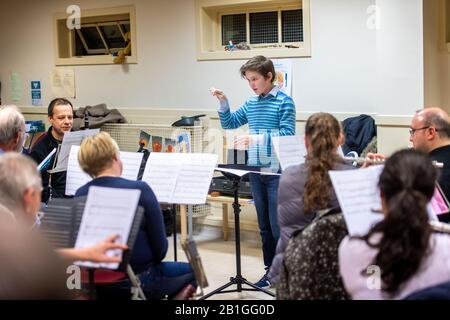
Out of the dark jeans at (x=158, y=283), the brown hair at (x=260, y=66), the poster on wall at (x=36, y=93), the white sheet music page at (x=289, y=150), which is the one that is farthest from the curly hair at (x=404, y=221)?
the poster on wall at (x=36, y=93)

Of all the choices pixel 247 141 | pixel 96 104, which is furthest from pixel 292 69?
pixel 96 104

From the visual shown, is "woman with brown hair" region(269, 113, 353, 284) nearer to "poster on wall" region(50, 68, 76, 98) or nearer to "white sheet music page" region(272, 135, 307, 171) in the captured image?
"white sheet music page" region(272, 135, 307, 171)

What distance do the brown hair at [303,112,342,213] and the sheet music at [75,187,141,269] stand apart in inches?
32.7

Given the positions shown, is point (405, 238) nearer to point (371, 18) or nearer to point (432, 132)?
point (432, 132)

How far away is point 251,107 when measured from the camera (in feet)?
13.4

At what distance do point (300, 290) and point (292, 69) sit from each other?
3.21m

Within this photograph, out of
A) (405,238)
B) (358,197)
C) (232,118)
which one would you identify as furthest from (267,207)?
(405,238)

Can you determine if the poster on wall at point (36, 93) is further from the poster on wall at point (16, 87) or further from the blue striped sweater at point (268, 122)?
the blue striped sweater at point (268, 122)

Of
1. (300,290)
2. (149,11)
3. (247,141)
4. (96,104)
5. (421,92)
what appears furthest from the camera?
(96,104)

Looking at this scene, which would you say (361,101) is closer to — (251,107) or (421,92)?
(421,92)

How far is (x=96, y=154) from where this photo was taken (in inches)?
102

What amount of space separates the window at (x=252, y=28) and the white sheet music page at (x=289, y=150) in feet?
6.05

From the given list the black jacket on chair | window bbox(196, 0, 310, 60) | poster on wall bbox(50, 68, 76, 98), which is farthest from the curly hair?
poster on wall bbox(50, 68, 76, 98)

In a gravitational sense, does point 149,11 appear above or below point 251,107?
above
